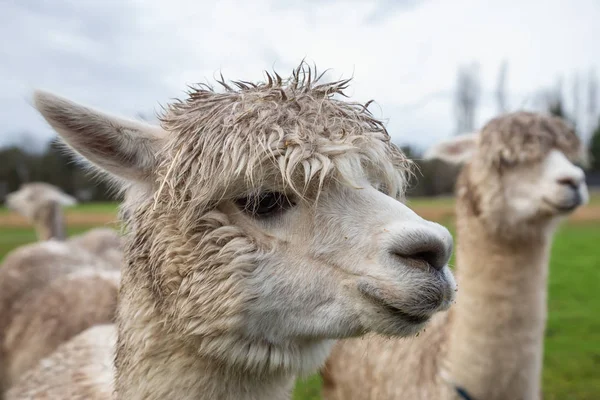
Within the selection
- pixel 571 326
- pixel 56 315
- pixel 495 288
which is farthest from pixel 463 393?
pixel 571 326

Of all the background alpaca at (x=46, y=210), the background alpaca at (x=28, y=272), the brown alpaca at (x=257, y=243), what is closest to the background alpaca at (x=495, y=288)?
the brown alpaca at (x=257, y=243)

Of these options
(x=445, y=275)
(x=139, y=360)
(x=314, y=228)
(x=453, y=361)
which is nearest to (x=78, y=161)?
(x=139, y=360)

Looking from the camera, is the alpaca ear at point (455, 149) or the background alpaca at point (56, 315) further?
the alpaca ear at point (455, 149)

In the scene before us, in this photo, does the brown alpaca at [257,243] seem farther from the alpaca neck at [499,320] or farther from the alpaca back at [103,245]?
the alpaca back at [103,245]

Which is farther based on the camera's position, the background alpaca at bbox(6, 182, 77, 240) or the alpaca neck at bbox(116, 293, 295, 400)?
the background alpaca at bbox(6, 182, 77, 240)

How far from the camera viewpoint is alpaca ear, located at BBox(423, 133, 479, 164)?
4.22 meters

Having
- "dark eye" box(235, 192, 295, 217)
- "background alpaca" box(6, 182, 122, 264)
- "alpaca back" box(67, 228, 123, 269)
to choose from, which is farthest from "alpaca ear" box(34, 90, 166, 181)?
"background alpaca" box(6, 182, 122, 264)

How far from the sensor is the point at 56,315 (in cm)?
424

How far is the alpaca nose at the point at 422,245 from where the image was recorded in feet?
4.94

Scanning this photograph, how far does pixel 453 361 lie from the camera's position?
303 centimetres

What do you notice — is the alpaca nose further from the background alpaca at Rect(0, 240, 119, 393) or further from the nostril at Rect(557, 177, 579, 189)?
the background alpaca at Rect(0, 240, 119, 393)

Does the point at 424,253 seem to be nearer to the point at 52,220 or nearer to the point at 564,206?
the point at 564,206

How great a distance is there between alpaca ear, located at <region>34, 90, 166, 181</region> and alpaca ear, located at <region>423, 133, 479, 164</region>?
2.77 meters

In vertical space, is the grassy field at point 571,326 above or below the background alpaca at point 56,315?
below
